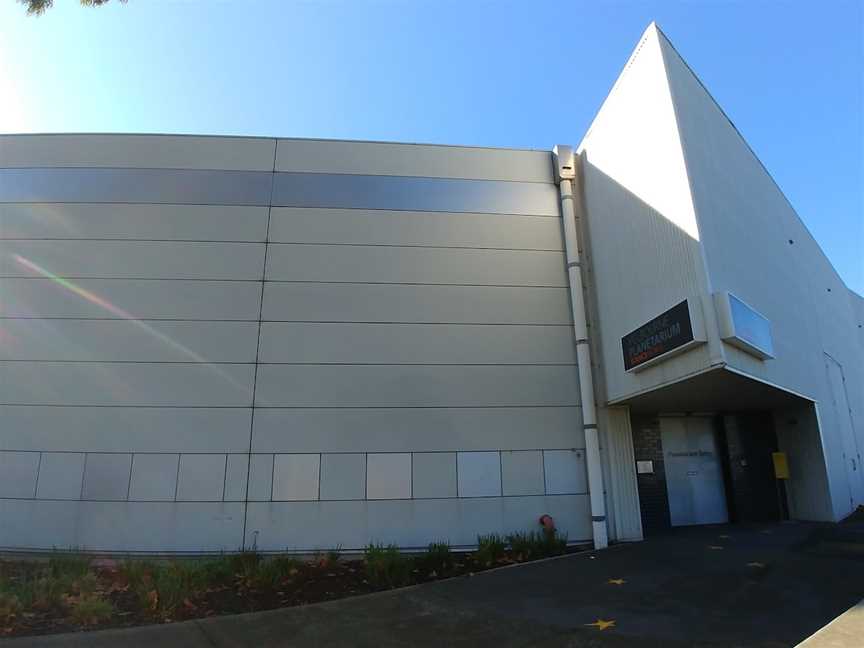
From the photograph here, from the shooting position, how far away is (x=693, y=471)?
1306 centimetres

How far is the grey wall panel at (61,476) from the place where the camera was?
34.1 feet

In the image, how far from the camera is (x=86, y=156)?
12.3 m

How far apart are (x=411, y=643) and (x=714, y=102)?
38.3 feet

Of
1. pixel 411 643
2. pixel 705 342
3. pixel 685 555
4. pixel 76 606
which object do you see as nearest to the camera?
pixel 411 643

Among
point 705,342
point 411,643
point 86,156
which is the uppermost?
point 86,156

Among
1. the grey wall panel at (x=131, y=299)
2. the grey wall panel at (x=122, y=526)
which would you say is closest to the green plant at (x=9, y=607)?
the grey wall panel at (x=122, y=526)

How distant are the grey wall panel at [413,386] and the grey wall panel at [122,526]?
7.89 feet

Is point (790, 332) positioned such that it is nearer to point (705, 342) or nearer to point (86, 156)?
point (705, 342)

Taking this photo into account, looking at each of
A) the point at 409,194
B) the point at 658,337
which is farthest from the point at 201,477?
the point at 658,337

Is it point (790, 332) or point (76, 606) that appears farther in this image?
point (790, 332)

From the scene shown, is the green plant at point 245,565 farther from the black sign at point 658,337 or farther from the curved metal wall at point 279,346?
the black sign at point 658,337

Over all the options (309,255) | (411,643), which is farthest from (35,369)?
(411,643)

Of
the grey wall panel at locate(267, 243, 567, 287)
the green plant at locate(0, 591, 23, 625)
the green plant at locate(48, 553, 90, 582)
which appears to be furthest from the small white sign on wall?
the green plant at locate(0, 591, 23, 625)

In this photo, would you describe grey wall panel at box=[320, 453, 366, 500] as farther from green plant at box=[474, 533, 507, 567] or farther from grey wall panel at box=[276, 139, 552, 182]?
grey wall panel at box=[276, 139, 552, 182]
